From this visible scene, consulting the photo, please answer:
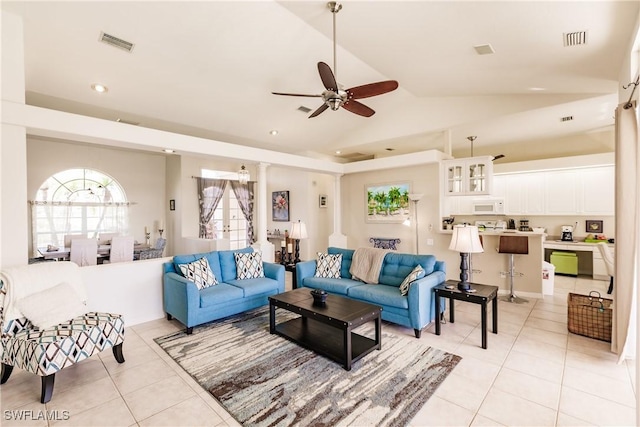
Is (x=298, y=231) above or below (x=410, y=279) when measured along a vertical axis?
above

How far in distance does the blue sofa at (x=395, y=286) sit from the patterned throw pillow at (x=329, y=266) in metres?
0.10

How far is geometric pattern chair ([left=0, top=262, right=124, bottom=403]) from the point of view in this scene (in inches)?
91.9

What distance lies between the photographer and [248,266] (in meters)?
4.60

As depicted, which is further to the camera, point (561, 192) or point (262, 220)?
point (561, 192)

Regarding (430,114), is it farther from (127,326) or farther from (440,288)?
(127,326)

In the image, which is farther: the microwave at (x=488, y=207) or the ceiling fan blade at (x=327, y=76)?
the microwave at (x=488, y=207)

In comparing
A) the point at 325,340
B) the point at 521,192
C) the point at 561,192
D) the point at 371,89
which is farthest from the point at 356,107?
the point at 561,192

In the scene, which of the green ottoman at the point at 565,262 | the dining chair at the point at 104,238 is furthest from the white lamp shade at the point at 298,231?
the green ottoman at the point at 565,262

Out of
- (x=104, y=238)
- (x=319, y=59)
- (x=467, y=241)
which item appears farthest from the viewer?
(x=104, y=238)

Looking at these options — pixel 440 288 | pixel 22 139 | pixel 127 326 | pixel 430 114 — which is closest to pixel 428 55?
pixel 430 114

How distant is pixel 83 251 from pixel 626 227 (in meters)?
7.38

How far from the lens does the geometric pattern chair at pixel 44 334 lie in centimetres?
233

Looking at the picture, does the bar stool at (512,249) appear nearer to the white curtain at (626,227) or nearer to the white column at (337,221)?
the white curtain at (626,227)

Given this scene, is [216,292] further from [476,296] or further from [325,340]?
[476,296]
